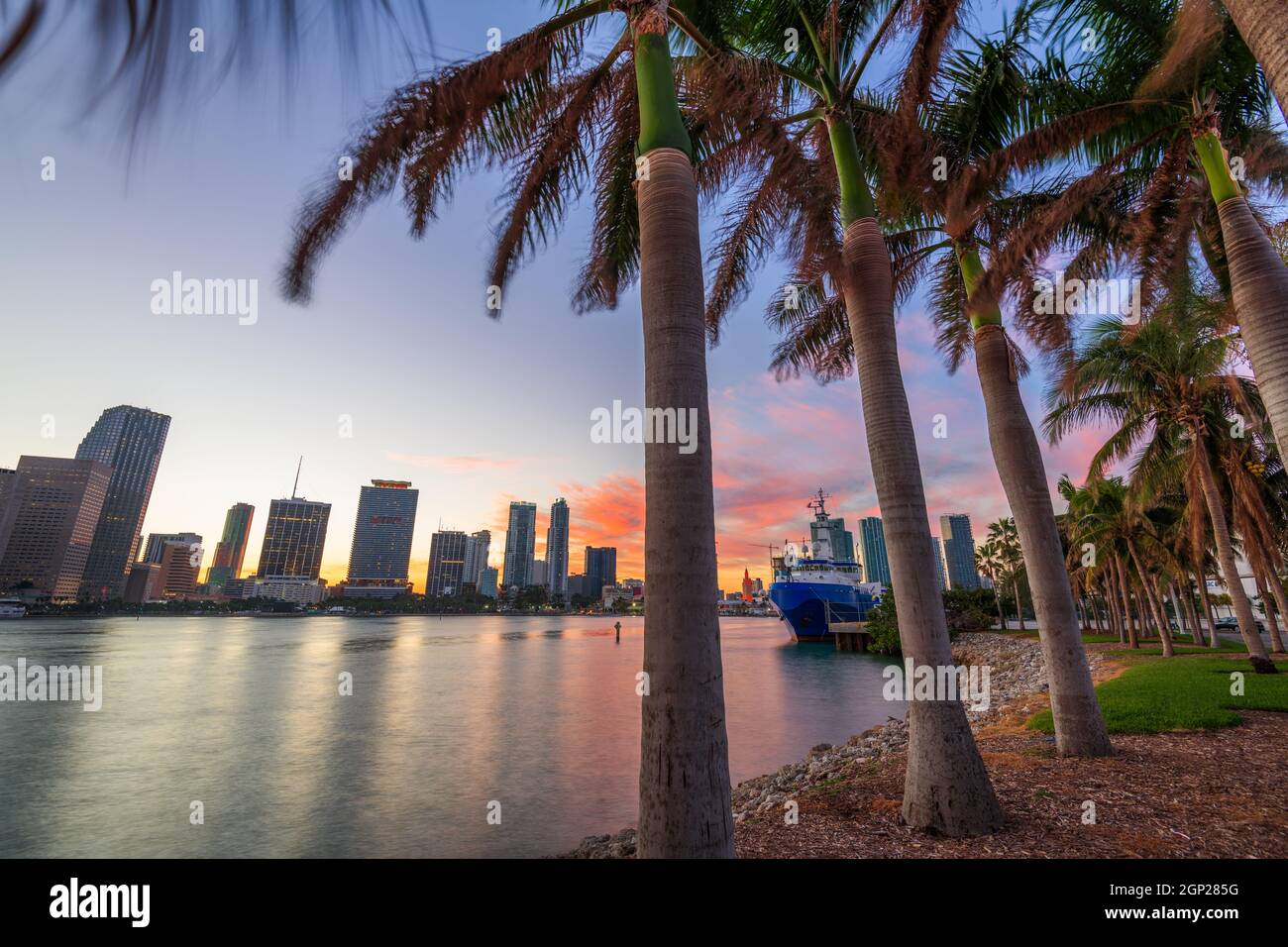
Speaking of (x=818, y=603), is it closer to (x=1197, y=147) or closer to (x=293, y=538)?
(x=1197, y=147)

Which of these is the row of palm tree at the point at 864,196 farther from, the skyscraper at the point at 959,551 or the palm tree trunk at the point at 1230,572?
the skyscraper at the point at 959,551

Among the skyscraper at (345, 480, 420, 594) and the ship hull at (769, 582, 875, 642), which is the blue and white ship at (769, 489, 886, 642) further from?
the skyscraper at (345, 480, 420, 594)

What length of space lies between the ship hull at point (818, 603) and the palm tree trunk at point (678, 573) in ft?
191

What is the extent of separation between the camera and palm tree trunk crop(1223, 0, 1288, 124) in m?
3.50

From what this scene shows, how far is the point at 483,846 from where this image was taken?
9898 millimetres

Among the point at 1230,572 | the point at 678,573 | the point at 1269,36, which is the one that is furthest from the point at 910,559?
the point at 1230,572

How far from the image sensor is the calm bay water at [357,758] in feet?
35.0

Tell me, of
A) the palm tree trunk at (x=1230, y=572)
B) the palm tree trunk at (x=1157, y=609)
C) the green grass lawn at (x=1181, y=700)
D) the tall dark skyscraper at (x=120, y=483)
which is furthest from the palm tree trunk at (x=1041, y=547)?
the tall dark skyscraper at (x=120, y=483)

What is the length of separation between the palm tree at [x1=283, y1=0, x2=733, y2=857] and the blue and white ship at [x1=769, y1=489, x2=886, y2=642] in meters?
55.2

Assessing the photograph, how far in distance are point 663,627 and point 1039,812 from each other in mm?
4890

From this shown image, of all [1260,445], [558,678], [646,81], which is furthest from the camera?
[558,678]

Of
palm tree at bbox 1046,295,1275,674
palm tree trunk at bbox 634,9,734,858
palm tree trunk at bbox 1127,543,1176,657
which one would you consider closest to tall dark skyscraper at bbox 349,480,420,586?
palm tree trunk at bbox 1127,543,1176,657
